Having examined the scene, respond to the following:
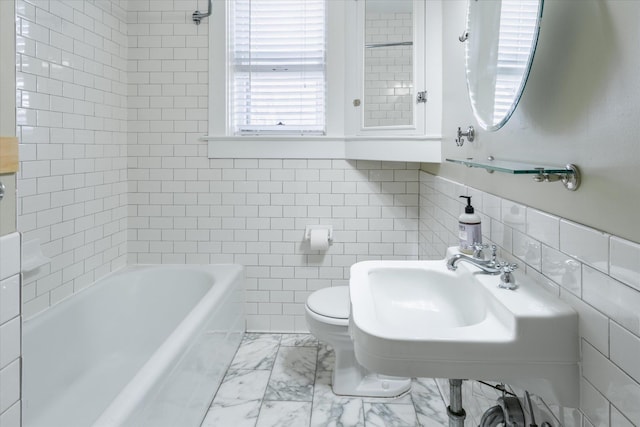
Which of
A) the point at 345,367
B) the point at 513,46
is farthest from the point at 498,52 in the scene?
the point at 345,367

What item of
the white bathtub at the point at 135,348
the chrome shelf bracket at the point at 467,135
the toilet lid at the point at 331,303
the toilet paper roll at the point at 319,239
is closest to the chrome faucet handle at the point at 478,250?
the chrome shelf bracket at the point at 467,135

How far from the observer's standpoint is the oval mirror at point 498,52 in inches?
41.9

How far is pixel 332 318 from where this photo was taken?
6.81 feet

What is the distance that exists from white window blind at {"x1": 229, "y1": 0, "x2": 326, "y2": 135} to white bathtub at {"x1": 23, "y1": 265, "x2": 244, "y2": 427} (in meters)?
1.06

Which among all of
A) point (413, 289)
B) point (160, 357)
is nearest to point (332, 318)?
point (413, 289)

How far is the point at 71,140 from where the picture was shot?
224 cm

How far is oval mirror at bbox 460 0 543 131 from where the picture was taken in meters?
1.07

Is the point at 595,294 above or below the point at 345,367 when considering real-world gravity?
above

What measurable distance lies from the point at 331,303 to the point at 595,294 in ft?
4.82

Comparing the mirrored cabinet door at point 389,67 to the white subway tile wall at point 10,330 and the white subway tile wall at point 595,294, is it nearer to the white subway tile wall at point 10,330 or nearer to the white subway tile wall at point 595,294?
the white subway tile wall at point 595,294

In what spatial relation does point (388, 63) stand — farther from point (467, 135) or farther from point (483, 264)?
point (483, 264)

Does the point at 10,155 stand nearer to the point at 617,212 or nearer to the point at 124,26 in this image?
the point at 617,212

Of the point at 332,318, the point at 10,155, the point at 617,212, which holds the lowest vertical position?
the point at 332,318

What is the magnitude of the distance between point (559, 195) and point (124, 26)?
2800 millimetres
